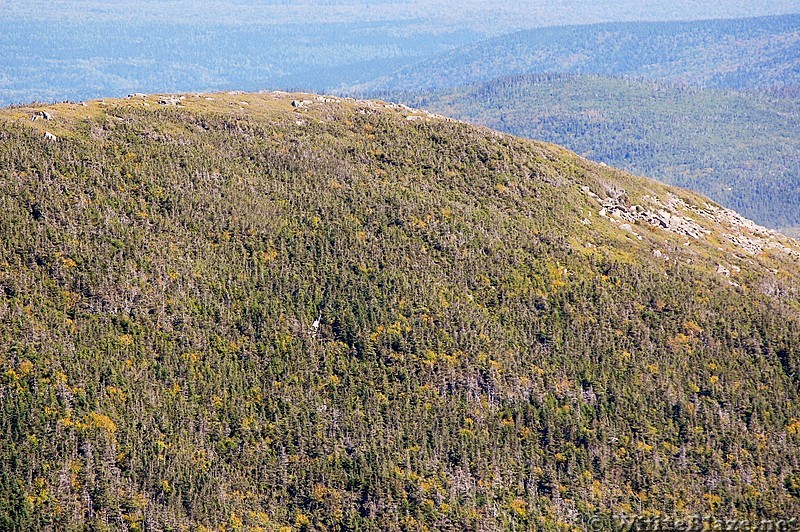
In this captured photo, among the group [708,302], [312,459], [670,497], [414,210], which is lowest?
[670,497]

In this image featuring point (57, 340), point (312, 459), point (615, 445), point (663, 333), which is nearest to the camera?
point (57, 340)

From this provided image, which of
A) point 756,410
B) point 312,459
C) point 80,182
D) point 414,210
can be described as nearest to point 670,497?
point 756,410

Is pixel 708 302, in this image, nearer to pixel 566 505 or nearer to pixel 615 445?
pixel 615 445

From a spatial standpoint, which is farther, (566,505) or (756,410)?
(756,410)

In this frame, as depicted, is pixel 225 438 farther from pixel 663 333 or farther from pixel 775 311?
pixel 775 311

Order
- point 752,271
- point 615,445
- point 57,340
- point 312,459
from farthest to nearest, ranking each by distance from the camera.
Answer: point 752,271 → point 615,445 → point 312,459 → point 57,340

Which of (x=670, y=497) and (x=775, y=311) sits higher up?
(x=775, y=311)
